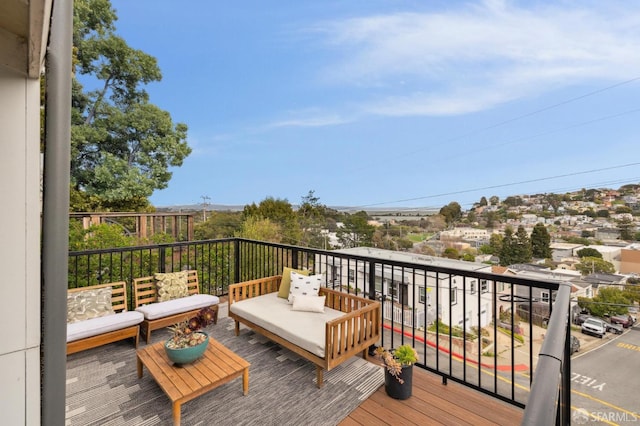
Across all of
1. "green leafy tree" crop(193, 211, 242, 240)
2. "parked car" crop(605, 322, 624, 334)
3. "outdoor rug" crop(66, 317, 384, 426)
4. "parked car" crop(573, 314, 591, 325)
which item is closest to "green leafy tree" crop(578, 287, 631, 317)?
"parked car" crop(573, 314, 591, 325)

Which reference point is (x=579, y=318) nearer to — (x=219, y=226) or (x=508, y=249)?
(x=508, y=249)

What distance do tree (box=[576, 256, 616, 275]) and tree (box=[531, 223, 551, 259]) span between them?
73.3 inches

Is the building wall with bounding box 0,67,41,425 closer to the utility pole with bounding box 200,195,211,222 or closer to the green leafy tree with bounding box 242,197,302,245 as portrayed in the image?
the utility pole with bounding box 200,195,211,222

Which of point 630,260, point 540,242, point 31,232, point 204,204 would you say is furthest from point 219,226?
point 630,260

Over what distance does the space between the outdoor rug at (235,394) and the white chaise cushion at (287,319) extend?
0.31 metres

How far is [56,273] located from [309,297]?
2632mm

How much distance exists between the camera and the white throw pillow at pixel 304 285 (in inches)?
135

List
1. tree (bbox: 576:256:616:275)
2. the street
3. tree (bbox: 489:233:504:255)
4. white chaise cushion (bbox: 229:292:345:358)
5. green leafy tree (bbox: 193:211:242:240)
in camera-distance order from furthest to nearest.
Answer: green leafy tree (bbox: 193:211:242:240) → tree (bbox: 489:233:504:255) → tree (bbox: 576:256:616:275) → the street → white chaise cushion (bbox: 229:292:345:358)

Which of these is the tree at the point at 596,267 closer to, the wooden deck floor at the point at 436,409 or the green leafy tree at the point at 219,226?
the wooden deck floor at the point at 436,409

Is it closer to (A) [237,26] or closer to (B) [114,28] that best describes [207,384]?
(B) [114,28]

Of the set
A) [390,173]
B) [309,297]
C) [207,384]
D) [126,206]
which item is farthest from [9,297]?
[390,173]

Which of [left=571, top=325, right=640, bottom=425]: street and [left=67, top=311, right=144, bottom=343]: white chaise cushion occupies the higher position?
[left=67, top=311, right=144, bottom=343]: white chaise cushion

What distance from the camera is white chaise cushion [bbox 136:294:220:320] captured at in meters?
3.38

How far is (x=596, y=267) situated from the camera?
6172 mm
